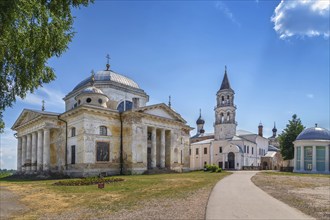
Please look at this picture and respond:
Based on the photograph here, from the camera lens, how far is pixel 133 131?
34.1 m

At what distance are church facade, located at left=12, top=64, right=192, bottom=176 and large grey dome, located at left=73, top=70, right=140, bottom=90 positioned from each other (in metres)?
0.15

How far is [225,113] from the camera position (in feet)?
212

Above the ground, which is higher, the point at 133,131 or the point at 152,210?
the point at 133,131

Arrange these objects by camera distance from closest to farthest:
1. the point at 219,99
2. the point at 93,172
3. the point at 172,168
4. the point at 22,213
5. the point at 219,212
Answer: the point at 219,212
the point at 22,213
the point at 93,172
the point at 172,168
the point at 219,99

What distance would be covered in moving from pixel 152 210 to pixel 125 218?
135 cm

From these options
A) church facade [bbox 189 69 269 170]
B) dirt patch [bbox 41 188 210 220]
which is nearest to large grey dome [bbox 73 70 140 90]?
church facade [bbox 189 69 269 170]

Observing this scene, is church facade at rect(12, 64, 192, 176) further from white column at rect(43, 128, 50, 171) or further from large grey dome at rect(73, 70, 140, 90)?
large grey dome at rect(73, 70, 140, 90)

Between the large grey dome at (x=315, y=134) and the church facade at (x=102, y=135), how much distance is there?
74.1ft

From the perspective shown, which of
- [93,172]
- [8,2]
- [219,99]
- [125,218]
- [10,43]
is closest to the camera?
[8,2]

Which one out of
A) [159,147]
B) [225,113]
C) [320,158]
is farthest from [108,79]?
[320,158]

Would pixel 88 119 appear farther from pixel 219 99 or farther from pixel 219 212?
pixel 219 99

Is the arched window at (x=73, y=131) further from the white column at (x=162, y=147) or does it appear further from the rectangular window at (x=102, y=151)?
the white column at (x=162, y=147)

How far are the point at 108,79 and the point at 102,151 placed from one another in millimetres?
12998

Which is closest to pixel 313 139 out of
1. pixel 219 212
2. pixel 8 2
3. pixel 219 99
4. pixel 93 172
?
pixel 219 99
